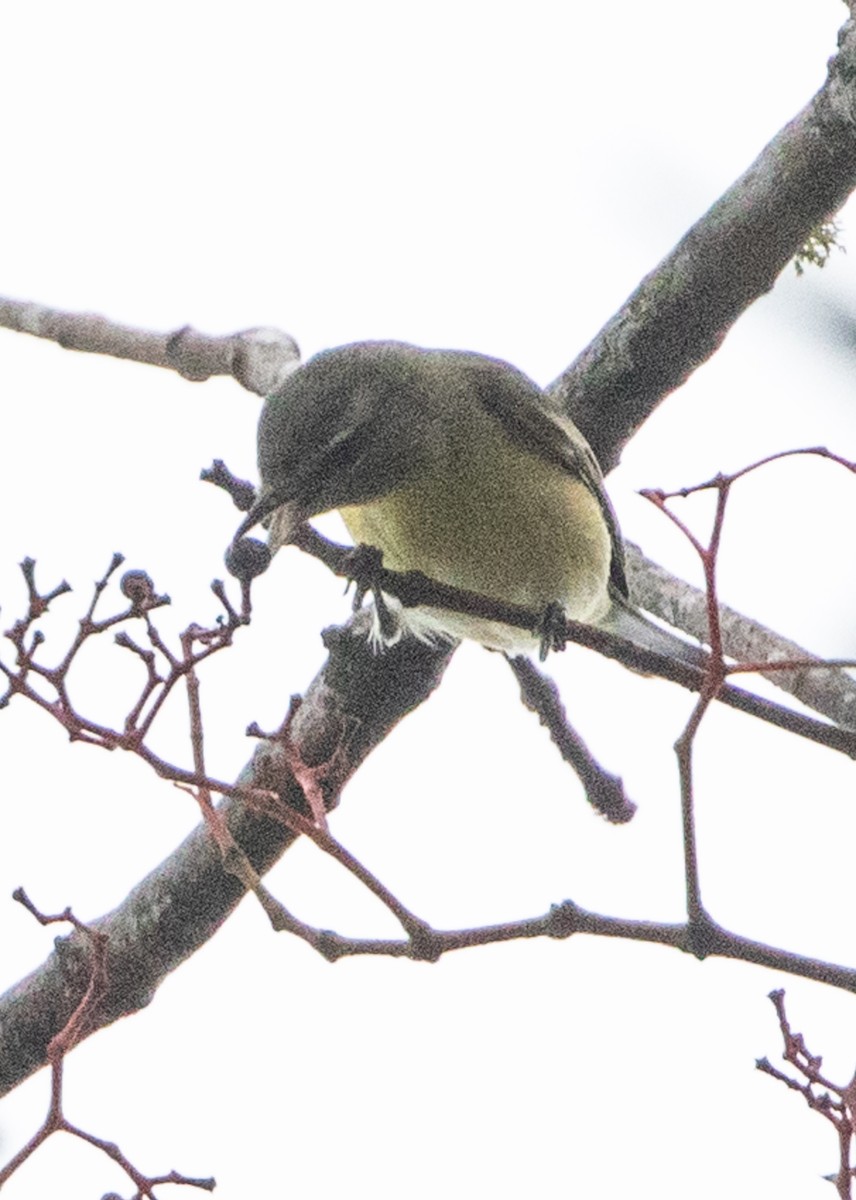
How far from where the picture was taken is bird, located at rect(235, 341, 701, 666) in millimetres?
4043

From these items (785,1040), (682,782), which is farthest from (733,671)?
(785,1040)

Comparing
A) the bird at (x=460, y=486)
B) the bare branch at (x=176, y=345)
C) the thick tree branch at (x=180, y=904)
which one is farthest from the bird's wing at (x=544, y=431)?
the thick tree branch at (x=180, y=904)

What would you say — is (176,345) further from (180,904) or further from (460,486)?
(180,904)

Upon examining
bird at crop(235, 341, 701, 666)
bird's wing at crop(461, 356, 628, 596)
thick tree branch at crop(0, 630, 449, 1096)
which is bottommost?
thick tree branch at crop(0, 630, 449, 1096)

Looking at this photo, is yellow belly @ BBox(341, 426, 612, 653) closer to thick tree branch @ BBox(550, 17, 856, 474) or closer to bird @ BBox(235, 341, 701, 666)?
bird @ BBox(235, 341, 701, 666)

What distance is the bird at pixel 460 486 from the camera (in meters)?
4.04

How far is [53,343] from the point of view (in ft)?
17.2

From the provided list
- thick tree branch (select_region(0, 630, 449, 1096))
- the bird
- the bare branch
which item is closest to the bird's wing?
the bird

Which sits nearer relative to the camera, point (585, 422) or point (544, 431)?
point (585, 422)

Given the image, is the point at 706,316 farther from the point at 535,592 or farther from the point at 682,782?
the point at 682,782

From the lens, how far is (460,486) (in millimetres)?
4270

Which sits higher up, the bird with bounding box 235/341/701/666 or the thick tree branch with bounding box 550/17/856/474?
the thick tree branch with bounding box 550/17/856/474

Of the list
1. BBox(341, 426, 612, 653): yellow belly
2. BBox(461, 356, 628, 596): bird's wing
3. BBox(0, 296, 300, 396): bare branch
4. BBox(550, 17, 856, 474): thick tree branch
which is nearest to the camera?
BBox(550, 17, 856, 474): thick tree branch

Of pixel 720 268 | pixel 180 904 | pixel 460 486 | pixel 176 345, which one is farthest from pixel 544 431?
pixel 180 904
